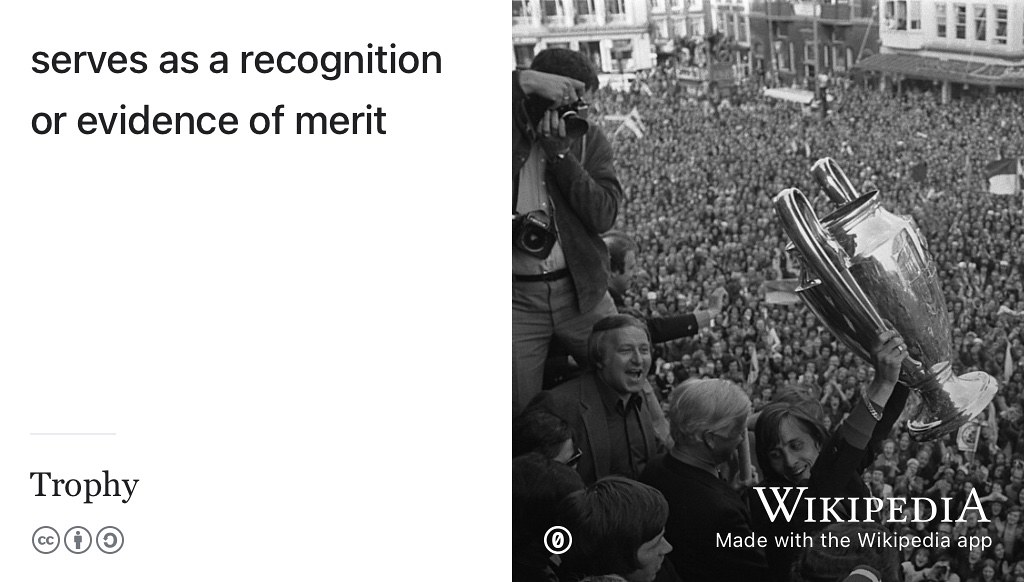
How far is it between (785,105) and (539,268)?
68 centimetres

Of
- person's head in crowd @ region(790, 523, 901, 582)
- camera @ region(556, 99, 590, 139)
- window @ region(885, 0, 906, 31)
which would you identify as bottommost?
person's head in crowd @ region(790, 523, 901, 582)

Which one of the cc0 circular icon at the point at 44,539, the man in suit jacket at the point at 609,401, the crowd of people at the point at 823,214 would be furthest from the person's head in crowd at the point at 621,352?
the cc0 circular icon at the point at 44,539

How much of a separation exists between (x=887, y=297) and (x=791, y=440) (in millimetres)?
383

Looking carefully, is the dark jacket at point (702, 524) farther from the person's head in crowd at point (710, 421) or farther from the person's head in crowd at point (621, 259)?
the person's head in crowd at point (621, 259)

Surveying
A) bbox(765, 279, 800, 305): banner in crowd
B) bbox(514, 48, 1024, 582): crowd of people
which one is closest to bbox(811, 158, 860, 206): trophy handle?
bbox(514, 48, 1024, 582): crowd of people

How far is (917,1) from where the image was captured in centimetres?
343

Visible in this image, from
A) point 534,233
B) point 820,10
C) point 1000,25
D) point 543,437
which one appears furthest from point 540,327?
point 1000,25

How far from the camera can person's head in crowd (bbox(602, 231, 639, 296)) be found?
142 inches

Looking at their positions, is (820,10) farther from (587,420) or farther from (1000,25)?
(587,420)

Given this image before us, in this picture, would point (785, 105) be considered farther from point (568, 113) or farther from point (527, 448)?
point (527, 448)

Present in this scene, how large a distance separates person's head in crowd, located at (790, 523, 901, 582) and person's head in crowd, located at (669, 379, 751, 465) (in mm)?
266

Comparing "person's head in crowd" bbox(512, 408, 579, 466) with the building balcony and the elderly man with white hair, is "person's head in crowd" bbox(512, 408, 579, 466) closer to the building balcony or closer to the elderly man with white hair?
the elderly man with white hair

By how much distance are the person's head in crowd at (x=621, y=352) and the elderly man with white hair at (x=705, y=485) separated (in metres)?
0.12

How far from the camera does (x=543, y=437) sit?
325 centimetres
